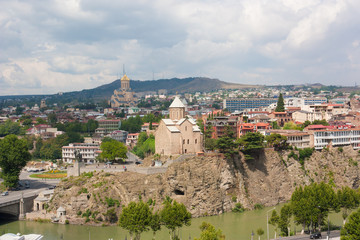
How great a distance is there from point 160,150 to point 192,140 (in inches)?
146

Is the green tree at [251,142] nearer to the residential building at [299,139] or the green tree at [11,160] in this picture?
the residential building at [299,139]

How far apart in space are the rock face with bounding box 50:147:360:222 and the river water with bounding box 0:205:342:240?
1.73 meters

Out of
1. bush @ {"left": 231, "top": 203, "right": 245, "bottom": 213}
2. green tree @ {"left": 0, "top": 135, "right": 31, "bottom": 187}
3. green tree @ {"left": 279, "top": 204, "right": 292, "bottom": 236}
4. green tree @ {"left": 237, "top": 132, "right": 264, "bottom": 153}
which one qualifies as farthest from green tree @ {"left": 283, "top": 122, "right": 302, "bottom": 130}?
green tree @ {"left": 0, "top": 135, "right": 31, "bottom": 187}

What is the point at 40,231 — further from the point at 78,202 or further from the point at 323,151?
the point at 323,151

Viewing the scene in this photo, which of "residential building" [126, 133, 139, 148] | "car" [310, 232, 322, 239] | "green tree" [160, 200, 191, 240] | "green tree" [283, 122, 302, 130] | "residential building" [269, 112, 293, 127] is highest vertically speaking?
"residential building" [269, 112, 293, 127]

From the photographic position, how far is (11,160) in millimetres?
46531

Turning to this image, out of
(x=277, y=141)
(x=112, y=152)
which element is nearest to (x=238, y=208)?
(x=277, y=141)

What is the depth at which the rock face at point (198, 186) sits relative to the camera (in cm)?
4016

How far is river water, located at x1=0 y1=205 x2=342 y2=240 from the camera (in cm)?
3516

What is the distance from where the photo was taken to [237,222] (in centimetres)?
3938

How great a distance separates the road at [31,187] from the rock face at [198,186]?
4577 millimetres

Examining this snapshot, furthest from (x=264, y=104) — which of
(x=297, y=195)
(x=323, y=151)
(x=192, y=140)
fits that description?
(x=297, y=195)

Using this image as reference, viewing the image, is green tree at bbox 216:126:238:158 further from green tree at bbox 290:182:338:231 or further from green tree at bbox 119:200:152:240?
green tree at bbox 119:200:152:240

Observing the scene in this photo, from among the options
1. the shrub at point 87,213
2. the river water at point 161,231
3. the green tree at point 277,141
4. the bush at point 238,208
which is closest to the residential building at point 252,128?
the green tree at point 277,141
